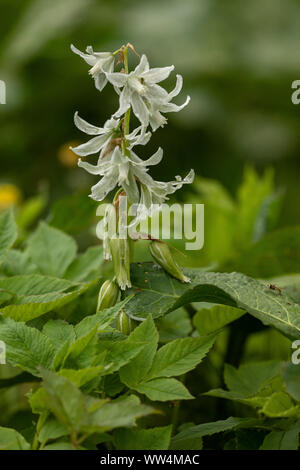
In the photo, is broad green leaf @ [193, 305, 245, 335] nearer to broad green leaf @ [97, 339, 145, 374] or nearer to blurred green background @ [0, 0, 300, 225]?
broad green leaf @ [97, 339, 145, 374]

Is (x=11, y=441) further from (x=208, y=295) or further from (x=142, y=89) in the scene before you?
(x=142, y=89)

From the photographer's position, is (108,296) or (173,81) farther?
(173,81)

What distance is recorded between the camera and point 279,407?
0.75 meters

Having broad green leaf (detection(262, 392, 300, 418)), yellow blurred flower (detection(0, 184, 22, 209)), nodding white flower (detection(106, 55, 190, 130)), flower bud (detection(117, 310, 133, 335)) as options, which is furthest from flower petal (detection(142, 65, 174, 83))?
yellow blurred flower (detection(0, 184, 22, 209))

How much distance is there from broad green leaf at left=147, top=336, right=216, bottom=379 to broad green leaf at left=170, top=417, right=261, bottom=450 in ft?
0.33

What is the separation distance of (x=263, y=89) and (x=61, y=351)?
2.97 meters

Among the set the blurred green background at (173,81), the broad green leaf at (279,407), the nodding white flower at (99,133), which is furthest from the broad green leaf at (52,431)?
the blurred green background at (173,81)

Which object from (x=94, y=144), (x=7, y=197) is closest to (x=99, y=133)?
(x=94, y=144)

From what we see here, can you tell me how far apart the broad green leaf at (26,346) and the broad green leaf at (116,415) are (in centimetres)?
12

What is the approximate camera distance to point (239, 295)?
80 centimetres

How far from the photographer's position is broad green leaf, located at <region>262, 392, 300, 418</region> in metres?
0.72

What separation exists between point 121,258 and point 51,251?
0.29 meters

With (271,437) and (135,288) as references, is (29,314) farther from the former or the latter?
(271,437)

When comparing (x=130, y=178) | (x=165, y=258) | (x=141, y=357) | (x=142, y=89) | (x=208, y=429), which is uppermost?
(x=142, y=89)
